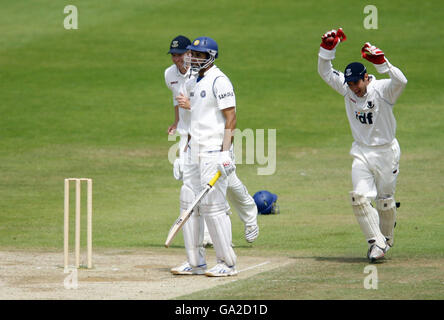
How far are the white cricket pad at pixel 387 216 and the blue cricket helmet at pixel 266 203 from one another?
11.0 feet

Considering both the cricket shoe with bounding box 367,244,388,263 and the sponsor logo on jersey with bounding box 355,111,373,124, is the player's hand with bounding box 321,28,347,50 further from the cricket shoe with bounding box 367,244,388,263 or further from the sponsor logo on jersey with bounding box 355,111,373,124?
the cricket shoe with bounding box 367,244,388,263

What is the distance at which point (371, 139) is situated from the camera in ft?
30.3

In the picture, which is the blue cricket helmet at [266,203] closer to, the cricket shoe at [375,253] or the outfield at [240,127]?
the outfield at [240,127]

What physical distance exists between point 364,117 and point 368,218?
1.07 metres

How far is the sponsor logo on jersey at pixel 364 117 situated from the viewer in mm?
9148

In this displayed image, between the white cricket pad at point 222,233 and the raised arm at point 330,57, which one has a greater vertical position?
the raised arm at point 330,57

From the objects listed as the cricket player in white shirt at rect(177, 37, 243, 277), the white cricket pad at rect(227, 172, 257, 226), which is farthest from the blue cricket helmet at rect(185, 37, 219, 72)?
the white cricket pad at rect(227, 172, 257, 226)

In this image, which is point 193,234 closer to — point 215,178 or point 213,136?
point 215,178

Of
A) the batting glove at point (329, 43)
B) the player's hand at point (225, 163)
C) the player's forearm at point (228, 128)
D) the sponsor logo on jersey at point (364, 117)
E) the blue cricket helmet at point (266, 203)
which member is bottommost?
the blue cricket helmet at point (266, 203)

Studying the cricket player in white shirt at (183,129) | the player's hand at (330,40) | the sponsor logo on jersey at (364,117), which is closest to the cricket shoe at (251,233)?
the cricket player in white shirt at (183,129)

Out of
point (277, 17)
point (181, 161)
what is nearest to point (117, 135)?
point (181, 161)

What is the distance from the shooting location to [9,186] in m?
14.8

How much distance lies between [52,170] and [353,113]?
27.7 feet

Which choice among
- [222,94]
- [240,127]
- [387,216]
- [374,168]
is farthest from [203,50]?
[240,127]
